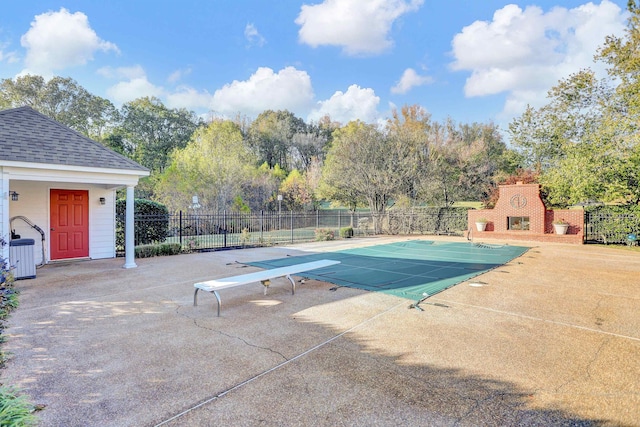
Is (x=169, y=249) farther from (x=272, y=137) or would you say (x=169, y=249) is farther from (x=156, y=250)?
(x=272, y=137)

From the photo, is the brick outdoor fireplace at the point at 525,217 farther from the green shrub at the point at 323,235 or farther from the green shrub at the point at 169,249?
the green shrub at the point at 169,249

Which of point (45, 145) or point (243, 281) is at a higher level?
point (45, 145)

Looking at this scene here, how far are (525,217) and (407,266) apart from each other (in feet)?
34.0

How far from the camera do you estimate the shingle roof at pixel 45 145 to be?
677 cm

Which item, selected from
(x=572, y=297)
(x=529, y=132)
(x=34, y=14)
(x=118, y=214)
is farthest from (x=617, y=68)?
(x=34, y=14)

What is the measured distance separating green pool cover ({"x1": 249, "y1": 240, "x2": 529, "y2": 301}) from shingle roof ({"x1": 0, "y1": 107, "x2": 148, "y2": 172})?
4.60 meters

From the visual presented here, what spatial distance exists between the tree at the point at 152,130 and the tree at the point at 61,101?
74.5 inches

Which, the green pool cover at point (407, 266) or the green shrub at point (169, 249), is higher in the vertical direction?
the green shrub at point (169, 249)

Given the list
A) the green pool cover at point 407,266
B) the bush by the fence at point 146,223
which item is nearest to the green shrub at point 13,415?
the green pool cover at point 407,266

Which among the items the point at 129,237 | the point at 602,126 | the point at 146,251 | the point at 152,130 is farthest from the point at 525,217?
the point at 152,130

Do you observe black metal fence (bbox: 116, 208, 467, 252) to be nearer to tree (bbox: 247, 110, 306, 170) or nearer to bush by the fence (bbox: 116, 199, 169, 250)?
bush by the fence (bbox: 116, 199, 169, 250)

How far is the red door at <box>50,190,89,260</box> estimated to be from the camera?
8617 millimetres

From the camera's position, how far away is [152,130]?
101 ft

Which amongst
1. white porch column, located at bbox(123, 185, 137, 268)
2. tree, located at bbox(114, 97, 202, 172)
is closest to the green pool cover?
white porch column, located at bbox(123, 185, 137, 268)
